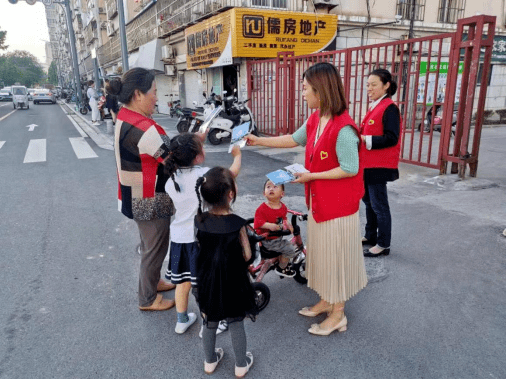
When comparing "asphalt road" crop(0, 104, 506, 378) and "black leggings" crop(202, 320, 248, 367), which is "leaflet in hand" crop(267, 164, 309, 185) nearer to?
"black leggings" crop(202, 320, 248, 367)

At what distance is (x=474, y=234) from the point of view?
4.25m

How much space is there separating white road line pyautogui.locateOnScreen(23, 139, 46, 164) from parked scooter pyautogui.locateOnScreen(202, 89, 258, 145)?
14.4 ft

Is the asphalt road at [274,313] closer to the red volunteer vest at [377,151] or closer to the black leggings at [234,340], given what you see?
the black leggings at [234,340]

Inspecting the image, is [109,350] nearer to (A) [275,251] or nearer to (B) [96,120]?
(A) [275,251]

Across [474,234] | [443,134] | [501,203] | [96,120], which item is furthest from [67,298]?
[96,120]

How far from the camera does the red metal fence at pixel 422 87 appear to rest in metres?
6.12

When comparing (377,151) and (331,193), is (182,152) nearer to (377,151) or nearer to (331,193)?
(331,193)

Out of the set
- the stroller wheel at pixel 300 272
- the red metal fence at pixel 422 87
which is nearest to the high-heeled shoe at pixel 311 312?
the stroller wheel at pixel 300 272

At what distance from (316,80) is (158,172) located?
4.10 feet

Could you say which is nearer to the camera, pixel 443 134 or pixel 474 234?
pixel 474 234

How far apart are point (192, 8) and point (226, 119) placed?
757 centimetres

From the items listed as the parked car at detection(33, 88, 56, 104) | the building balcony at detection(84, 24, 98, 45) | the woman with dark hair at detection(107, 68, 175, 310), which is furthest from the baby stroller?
the building balcony at detection(84, 24, 98, 45)

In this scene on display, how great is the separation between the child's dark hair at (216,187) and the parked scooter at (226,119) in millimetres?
8513

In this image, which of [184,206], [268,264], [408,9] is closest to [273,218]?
[268,264]
